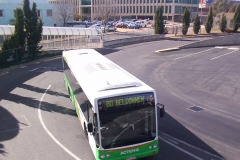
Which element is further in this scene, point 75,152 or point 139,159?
point 75,152

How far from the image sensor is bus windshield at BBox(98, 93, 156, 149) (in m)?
9.36

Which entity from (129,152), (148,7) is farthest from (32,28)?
(148,7)

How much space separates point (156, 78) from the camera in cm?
2355

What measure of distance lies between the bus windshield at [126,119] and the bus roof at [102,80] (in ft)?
0.93

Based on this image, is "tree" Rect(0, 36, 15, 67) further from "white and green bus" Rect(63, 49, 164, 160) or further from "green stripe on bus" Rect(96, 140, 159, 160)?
"green stripe on bus" Rect(96, 140, 159, 160)

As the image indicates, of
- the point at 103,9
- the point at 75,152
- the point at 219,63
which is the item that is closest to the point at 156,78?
the point at 219,63

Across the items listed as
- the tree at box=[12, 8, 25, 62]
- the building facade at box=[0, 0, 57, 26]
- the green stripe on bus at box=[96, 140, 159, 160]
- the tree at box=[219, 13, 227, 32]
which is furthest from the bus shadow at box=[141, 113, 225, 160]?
the building facade at box=[0, 0, 57, 26]

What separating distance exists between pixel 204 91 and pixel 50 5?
59370mm

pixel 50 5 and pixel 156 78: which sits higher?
pixel 50 5

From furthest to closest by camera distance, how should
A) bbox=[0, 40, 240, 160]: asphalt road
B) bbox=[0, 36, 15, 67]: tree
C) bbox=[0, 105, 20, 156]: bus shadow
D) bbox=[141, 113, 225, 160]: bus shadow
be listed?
bbox=[0, 36, 15, 67]: tree < bbox=[0, 105, 20, 156]: bus shadow < bbox=[0, 40, 240, 160]: asphalt road < bbox=[141, 113, 225, 160]: bus shadow

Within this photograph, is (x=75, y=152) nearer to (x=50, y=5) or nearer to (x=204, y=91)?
(x=204, y=91)

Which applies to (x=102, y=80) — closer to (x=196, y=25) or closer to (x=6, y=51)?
(x=6, y=51)

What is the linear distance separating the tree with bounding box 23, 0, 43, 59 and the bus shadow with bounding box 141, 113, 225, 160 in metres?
22.3

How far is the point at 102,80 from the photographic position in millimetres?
10680
